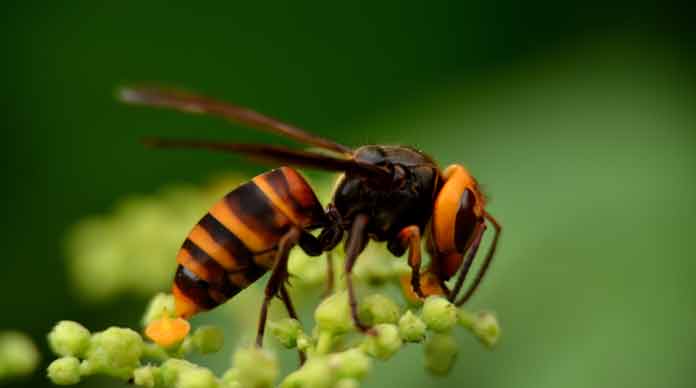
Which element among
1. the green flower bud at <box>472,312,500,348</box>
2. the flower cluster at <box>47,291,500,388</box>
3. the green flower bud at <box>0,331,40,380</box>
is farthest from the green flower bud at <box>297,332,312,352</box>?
the green flower bud at <box>0,331,40,380</box>

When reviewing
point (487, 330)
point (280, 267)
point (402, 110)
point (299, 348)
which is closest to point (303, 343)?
point (299, 348)

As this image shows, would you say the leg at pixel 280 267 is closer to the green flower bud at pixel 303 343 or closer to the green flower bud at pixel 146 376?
the green flower bud at pixel 303 343

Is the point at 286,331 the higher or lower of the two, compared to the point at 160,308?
lower

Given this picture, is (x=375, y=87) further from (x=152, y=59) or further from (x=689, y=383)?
(x=689, y=383)

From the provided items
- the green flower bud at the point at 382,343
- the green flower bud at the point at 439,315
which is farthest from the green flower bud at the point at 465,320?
the green flower bud at the point at 382,343

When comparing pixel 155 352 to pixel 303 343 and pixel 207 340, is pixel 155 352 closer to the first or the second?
pixel 207 340
